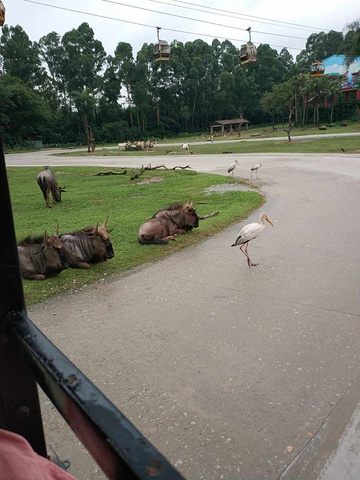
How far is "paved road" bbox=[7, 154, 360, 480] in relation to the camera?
2.46 metres

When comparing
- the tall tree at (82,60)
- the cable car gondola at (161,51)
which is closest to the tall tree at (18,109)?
the tall tree at (82,60)

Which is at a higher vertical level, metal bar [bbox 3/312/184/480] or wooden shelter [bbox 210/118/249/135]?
wooden shelter [bbox 210/118/249/135]

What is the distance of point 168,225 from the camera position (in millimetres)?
7141

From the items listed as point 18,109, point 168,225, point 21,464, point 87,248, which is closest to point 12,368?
point 21,464

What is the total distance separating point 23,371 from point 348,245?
5730 mm

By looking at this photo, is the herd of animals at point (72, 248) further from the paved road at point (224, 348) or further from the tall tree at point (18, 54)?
the tall tree at point (18, 54)

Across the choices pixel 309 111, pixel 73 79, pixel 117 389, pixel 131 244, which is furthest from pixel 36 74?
pixel 117 389

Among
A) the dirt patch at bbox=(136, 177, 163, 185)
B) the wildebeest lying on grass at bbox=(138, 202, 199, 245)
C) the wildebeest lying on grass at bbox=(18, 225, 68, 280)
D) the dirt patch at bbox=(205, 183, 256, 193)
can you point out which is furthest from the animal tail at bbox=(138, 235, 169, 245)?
the dirt patch at bbox=(136, 177, 163, 185)

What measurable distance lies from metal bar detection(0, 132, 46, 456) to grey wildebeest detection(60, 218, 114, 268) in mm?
4670

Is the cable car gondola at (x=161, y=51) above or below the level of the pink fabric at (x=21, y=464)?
above

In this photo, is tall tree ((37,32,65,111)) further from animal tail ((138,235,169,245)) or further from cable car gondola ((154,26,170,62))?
animal tail ((138,235,169,245))

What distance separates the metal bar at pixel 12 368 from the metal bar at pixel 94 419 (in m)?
0.09

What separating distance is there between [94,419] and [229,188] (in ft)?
38.8

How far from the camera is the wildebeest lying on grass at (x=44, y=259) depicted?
545 centimetres
